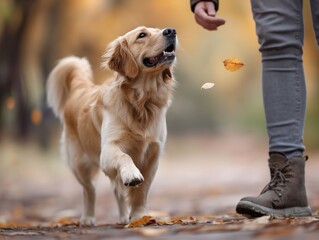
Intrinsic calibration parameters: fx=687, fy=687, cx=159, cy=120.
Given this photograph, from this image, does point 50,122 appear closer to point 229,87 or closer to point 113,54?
point 229,87

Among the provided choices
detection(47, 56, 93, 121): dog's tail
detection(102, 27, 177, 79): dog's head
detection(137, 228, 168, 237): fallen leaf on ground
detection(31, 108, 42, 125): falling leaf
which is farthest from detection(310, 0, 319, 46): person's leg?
detection(31, 108, 42, 125): falling leaf

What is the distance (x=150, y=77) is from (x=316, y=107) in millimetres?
10519

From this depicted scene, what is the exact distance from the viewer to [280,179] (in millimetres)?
3254

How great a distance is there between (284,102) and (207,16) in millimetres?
547

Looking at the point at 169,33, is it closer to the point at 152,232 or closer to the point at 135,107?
the point at 135,107

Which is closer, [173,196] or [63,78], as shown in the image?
[63,78]

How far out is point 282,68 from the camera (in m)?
3.25

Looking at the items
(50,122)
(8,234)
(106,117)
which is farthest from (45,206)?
(50,122)

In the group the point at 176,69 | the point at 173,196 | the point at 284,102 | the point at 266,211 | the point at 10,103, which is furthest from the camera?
the point at 176,69

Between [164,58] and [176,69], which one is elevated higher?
[176,69]

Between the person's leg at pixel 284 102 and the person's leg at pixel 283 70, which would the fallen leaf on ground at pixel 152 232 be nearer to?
the person's leg at pixel 284 102

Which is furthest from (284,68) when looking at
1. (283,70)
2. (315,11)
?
(315,11)

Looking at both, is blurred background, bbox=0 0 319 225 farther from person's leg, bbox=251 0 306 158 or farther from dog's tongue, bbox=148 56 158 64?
person's leg, bbox=251 0 306 158

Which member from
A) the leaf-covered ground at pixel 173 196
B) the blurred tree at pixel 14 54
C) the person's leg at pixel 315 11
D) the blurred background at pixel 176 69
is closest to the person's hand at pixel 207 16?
the person's leg at pixel 315 11
